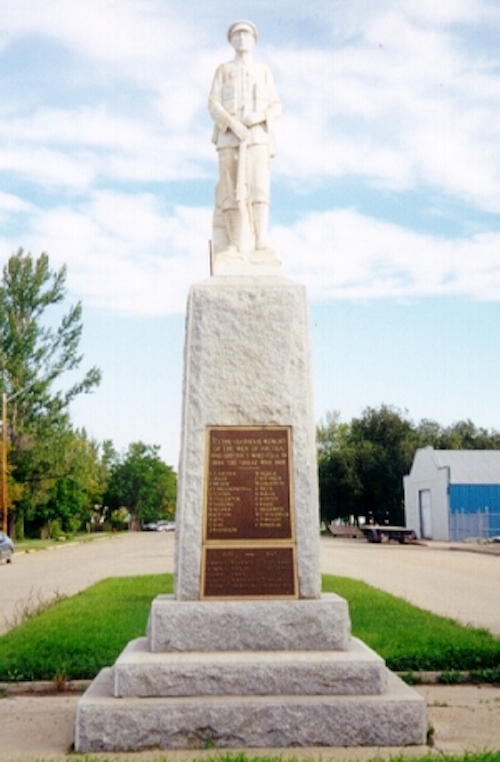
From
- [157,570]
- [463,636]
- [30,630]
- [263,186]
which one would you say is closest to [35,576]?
[157,570]

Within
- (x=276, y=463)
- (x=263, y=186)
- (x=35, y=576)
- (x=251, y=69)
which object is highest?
(x=251, y=69)

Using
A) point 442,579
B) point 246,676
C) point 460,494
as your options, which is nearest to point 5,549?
point 442,579

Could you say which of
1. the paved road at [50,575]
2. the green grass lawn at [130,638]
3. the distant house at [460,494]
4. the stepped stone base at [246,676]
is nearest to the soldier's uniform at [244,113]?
the stepped stone base at [246,676]

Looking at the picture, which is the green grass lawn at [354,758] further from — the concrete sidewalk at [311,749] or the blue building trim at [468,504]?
the blue building trim at [468,504]

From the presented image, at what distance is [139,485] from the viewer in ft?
350

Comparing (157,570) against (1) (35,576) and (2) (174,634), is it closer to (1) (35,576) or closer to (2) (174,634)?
(1) (35,576)

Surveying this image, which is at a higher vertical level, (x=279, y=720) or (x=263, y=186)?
(x=263, y=186)

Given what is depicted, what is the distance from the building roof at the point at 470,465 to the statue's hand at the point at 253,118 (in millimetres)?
41055

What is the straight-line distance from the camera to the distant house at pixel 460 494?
45.6 metres

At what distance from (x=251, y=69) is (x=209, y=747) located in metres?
5.45

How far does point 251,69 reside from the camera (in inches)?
301

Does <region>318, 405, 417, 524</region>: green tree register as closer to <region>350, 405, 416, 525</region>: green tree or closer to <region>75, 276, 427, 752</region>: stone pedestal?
<region>350, 405, 416, 525</region>: green tree

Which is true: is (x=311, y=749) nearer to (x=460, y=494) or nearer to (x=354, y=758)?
(x=354, y=758)

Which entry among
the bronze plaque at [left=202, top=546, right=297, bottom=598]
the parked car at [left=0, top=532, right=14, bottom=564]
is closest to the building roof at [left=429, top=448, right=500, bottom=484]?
the parked car at [left=0, top=532, right=14, bottom=564]
